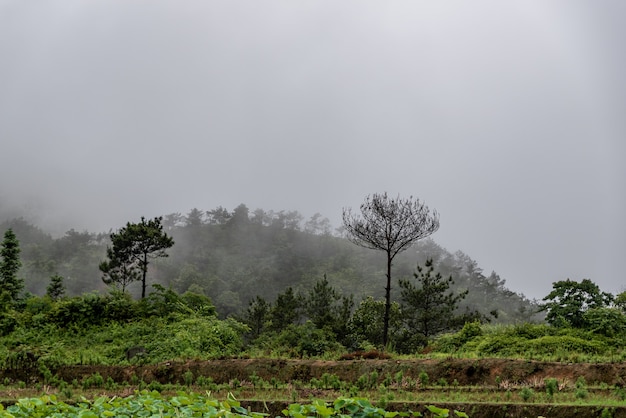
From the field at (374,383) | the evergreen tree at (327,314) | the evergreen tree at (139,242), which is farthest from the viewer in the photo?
the evergreen tree at (139,242)

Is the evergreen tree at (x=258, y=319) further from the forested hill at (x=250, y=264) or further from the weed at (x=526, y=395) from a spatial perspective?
the weed at (x=526, y=395)

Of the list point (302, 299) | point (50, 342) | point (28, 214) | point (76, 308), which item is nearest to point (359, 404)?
point (50, 342)

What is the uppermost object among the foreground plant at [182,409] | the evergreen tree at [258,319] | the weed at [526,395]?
the foreground plant at [182,409]

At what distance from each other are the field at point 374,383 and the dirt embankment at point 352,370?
0.02 meters

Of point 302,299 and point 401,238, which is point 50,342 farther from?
point 302,299

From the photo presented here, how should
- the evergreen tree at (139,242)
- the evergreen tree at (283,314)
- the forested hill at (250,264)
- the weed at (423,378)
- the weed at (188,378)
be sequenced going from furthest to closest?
the forested hill at (250,264), the evergreen tree at (139,242), the evergreen tree at (283,314), the weed at (188,378), the weed at (423,378)

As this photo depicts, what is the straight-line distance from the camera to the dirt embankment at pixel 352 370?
12336 millimetres

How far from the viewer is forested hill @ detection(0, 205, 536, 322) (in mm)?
56219

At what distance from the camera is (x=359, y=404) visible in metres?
4.29

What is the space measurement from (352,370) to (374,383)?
1.00 metres

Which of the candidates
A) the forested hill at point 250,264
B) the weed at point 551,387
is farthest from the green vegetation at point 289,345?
the forested hill at point 250,264

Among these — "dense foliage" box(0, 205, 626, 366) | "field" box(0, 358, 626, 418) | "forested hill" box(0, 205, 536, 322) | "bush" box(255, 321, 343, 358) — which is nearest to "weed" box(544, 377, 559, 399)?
"field" box(0, 358, 626, 418)

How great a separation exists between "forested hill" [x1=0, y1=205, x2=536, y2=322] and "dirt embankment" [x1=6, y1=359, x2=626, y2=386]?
31066 millimetres

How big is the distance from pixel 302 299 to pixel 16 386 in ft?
62.5
